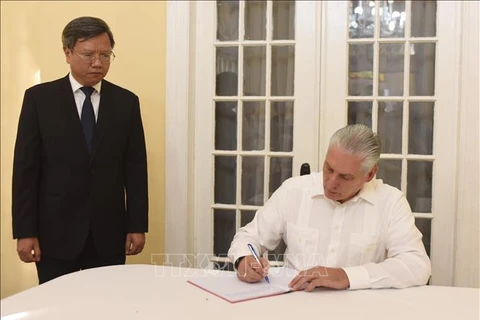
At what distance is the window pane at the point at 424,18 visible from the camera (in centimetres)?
292

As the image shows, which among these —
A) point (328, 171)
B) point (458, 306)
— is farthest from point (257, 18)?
point (458, 306)

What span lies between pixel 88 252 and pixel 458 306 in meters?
1.53

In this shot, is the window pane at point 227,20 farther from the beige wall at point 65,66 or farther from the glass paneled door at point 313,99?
the beige wall at point 65,66

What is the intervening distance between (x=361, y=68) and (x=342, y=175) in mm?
1163

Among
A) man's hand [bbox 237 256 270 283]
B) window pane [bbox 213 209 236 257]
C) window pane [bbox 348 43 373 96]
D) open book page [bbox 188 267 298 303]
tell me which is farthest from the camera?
window pane [bbox 213 209 236 257]

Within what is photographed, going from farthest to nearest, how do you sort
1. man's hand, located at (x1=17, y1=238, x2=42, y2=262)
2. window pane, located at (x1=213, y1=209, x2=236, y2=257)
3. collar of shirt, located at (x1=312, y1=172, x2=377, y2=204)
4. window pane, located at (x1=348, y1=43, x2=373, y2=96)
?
window pane, located at (x1=213, y1=209, x2=236, y2=257), window pane, located at (x1=348, y1=43, x2=373, y2=96), man's hand, located at (x1=17, y1=238, x2=42, y2=262), collar of shirt, located at (x1=312, y1=172, x2=377, y2=204)

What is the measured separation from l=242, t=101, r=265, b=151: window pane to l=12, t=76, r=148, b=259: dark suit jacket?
0.87 meters

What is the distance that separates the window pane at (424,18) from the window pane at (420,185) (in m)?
0.68

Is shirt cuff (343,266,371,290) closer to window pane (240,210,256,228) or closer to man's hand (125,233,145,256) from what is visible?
man's hand (125,233,145,256)


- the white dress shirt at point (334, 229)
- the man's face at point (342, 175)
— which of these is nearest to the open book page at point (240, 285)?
the white dress shirt at point (334, 229)

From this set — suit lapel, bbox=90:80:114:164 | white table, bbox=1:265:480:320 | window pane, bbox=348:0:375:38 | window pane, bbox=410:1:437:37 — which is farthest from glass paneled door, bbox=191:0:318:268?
white table, bbox=1:265:480:320

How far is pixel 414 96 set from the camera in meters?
2.94

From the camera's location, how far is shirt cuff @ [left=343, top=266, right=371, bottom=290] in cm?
179

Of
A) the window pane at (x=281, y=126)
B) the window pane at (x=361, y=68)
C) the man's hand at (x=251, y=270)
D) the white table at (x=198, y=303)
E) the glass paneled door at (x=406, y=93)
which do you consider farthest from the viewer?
the window pane at (x=281, y=126)
